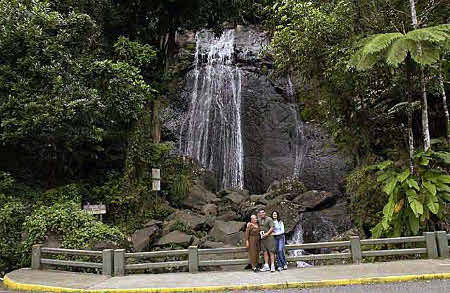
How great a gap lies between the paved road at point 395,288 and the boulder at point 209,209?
359 inches

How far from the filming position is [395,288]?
825 centimetres

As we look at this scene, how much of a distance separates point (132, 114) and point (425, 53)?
10.3 m

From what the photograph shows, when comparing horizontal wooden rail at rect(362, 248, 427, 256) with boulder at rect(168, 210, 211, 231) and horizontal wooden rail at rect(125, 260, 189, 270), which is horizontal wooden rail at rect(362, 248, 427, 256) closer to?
horizontal wooden rail at rect(125, 260, 189, 270)

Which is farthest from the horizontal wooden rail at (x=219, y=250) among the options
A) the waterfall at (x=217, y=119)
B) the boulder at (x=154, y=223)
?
the waterfall at (x=217, y=119)

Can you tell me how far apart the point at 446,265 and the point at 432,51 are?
5250mm

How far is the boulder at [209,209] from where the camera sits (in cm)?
1727

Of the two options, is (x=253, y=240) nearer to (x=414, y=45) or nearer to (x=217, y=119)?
(x=414, y=45)

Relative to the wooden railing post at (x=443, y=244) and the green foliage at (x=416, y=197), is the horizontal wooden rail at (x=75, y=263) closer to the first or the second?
the green foliage at (x=416, y=197)

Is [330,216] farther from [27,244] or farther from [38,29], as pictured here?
[38,29]

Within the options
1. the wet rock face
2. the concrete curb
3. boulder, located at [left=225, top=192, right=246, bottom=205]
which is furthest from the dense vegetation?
the wet rock face

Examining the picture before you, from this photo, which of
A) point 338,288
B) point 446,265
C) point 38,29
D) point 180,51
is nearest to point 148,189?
point 38,29

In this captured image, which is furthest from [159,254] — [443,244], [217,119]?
[217,119]

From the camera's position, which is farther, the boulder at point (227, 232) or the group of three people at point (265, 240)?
the boulder at point (227, 232)

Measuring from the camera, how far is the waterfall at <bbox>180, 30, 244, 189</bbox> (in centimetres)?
2375
